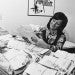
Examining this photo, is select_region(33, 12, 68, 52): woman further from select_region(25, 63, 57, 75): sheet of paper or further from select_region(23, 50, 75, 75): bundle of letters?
select_region(25, 63, 57, 75): sheet of paper

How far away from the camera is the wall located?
2119 mm

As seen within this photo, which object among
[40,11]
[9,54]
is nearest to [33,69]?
[9,54]

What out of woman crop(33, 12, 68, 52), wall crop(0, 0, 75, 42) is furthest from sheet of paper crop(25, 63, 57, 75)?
wall crop(0, 0, 75, 42)

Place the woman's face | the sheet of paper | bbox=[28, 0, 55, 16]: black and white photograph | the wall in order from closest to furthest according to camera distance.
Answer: the sheet of paper, the woman's face, the wall, bbox=[28, 0, 55, 16]: black and white photograph

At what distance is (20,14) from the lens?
2.26 metres

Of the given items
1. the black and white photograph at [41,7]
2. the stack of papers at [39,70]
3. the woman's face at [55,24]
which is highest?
the black and white photograph at [41,7]

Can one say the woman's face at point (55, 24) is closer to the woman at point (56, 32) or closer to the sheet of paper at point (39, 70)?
the woman at point (56, 32)

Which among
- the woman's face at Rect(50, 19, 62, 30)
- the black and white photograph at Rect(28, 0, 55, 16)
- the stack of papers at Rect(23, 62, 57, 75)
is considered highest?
the black and white photograph at Rect(28, 0, 55, 16)

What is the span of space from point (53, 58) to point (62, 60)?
63 millimetres

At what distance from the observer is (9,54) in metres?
0.91

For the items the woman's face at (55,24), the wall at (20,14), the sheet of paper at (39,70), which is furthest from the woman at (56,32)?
the sheet of paper at (39,70)

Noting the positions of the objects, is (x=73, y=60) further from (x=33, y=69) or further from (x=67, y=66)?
(x=33, y=69)

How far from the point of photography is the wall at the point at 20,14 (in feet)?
6.95

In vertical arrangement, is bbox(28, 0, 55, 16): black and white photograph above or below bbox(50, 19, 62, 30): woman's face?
above
